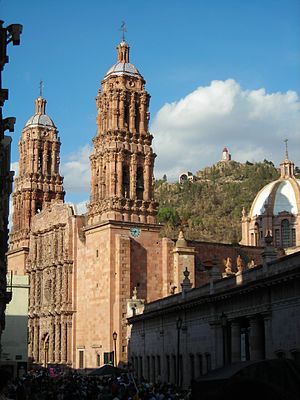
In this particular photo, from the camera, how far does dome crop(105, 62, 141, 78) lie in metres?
63.0

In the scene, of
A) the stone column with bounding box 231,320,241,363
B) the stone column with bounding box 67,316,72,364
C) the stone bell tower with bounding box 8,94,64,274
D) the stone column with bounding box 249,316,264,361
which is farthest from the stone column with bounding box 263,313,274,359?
the stone bell tower with bounding box 8,94,64,274

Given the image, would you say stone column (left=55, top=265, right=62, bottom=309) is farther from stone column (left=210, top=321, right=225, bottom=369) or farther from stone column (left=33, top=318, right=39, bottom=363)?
stone column (left=210, top=321, right=225, bottom=369)

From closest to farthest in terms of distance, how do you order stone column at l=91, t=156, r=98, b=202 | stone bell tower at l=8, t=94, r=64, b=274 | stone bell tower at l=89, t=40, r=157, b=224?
stone bell tower at l=89, t=40, r=157, b=224
stone column at l=91, t=156, r=98, b=202
stone bell tower at l=8, t=94, r=64, b=274

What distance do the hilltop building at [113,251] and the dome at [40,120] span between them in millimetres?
11841

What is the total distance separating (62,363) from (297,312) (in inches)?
1543

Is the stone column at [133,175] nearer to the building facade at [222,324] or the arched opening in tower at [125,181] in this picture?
the arched opening in tower at [125,181]

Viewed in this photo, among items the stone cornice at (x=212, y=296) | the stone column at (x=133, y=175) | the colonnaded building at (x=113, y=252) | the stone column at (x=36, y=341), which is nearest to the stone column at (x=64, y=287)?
the colonnaded building at (x=113, y=252)

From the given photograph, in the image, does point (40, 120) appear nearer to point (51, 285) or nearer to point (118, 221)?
point (51, 285)

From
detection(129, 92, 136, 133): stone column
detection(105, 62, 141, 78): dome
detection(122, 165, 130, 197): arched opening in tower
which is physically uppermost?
detection(105, 62, 141, 78): dome

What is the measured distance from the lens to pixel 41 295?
7338cm

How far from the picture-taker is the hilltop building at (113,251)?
58.8 m

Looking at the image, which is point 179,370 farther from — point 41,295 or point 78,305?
point 41,295

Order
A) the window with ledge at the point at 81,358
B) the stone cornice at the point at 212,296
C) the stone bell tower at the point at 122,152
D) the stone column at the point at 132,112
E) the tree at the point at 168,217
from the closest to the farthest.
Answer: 1. the stone cornice at the point at 212,296
2. the stone bell tower at the point at 122,152
3. the stone column at the point at 132,112
4. the window with ledge at the point at 81,358
5. the tree at the point at 168,217

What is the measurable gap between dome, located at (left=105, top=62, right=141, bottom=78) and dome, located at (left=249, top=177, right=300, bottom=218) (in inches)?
817
